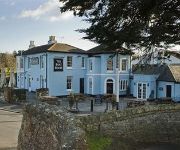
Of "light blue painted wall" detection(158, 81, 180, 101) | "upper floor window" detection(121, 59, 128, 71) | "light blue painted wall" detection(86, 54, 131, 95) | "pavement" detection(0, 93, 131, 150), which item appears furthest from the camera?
"upper floor window" detection(121, 59, 128, 71)

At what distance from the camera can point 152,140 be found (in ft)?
43.4

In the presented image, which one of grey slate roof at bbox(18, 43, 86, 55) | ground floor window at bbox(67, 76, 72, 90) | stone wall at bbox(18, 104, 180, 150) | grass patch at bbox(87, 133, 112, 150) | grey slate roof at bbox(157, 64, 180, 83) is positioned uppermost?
grey slate roof at bbox(18, 43, 86, 55)

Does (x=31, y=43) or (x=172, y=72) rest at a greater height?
(x=31, y=43)

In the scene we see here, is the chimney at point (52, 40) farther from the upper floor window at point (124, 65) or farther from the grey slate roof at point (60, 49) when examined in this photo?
the upper floor window at point (124, 65)

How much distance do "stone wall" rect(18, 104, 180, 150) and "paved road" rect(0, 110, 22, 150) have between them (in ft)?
22.0

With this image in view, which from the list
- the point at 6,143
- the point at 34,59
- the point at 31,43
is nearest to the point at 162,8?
the point at 6,143

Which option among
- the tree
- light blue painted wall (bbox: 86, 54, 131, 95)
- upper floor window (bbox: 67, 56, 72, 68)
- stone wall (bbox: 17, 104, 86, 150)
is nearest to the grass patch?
stone wall (bbox: 17, 104, 86, 150)

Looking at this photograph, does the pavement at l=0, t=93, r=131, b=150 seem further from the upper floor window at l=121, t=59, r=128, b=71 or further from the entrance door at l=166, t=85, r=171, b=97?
the upper floor window at l=121, t=59, r=128, b=71

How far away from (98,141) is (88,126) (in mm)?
486

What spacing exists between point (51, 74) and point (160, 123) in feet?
112

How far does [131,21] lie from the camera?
12.8 meters

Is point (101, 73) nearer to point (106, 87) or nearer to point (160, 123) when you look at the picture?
point (106, 87)

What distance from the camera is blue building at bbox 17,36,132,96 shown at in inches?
1854

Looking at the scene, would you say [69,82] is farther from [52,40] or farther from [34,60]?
[52,40]
